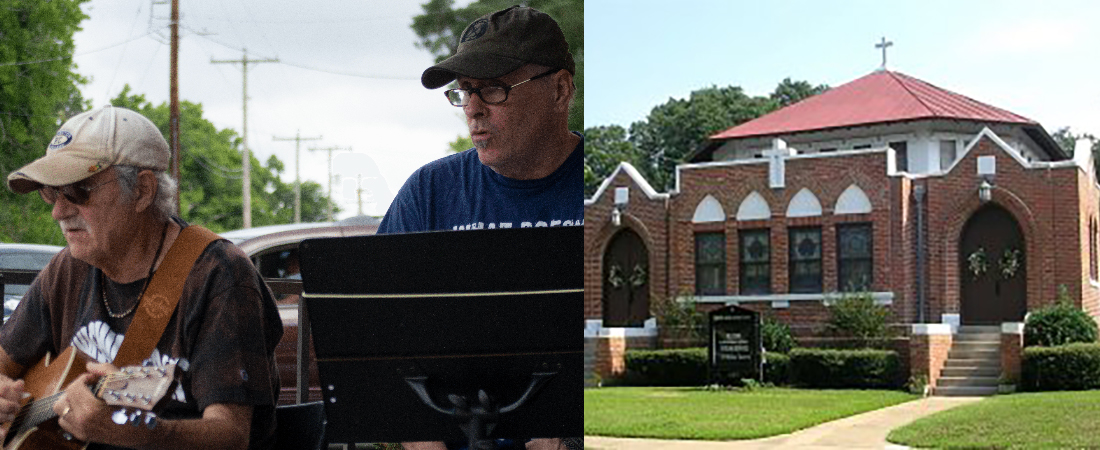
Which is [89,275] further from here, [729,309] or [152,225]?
[729,309]

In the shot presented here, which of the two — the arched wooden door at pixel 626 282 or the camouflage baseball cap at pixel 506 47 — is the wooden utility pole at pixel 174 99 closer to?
the camouflage baseball cap at pixel 506 47

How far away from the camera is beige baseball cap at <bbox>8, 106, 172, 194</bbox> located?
220 cm

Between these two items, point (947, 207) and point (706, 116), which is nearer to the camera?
point (947, 207)

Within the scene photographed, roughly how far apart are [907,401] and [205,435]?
2734 mm

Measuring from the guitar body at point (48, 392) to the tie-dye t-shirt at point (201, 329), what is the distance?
22mm

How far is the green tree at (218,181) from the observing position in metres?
2.39

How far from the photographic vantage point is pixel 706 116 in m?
4.45

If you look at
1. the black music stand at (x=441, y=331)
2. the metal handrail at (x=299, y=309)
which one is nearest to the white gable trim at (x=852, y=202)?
the metal handrail at (x=299, y=309)

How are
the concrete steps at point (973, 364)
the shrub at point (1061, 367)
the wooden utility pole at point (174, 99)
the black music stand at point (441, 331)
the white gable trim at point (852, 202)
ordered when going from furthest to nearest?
the white gable trim at point (852, 202), the concrete steps at point (973, 364), the shrub at point (1061, 367), the wooden utility pole at point (174, 99), the black music stand at point (441, 331)

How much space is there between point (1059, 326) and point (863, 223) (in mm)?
729

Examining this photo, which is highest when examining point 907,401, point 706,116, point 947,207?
A: point 706,116

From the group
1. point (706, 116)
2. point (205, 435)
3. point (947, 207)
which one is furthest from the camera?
point (706, 116)

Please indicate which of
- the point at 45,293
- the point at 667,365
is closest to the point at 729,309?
the point at 667,365

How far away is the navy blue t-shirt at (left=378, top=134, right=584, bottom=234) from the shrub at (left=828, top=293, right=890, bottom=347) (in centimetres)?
218
